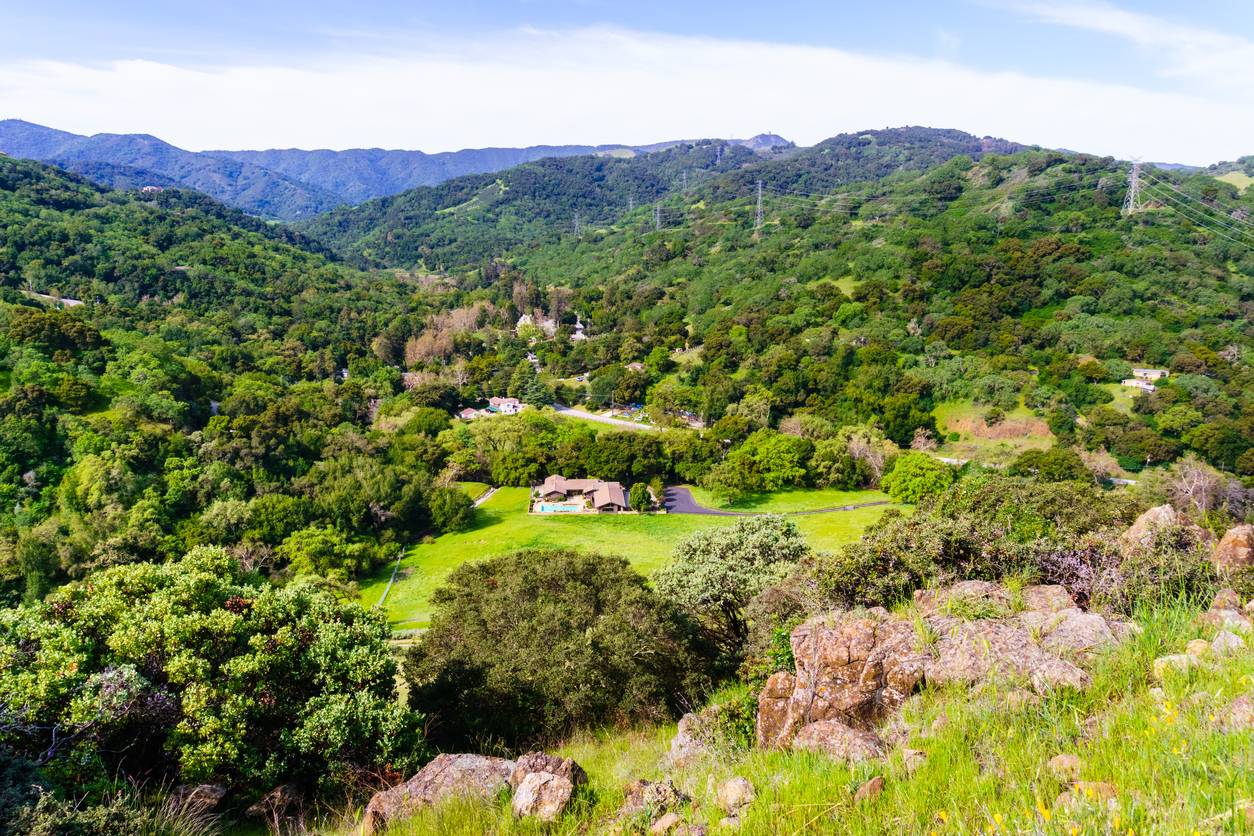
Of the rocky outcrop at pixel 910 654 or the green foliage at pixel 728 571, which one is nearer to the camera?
the rocky outcrop at pixel 910 654

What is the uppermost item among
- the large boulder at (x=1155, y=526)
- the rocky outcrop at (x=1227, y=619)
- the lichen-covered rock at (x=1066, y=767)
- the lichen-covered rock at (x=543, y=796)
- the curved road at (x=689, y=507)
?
the lichen-covered rock at (x=1066, y=767)

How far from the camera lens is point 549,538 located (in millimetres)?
41000

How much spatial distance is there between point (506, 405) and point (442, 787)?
2617 inches

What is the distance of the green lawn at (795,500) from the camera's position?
46969 mm

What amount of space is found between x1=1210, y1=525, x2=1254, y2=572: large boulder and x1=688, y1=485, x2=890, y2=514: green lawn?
35500 mm

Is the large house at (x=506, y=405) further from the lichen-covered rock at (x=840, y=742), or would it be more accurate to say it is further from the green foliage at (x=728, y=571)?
the lichen-covered rock at (x=840, y=742)

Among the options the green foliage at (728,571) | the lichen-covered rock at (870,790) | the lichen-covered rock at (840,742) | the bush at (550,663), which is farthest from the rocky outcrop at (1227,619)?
the green foliage at (728,571)

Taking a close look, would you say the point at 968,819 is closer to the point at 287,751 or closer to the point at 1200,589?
the point at 1200,589

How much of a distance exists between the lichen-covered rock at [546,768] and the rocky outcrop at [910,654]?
87.4 inches

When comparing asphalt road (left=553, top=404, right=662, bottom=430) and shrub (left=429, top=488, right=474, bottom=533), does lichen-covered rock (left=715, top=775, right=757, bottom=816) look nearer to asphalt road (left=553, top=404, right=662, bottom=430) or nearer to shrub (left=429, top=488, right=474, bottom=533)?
shrub (left=429, top=488, right=474, bottom=533)

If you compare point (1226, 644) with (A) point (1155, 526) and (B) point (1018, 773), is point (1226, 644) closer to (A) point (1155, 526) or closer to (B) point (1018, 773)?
(B) point (1018, 773)

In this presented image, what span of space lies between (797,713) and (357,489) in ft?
136

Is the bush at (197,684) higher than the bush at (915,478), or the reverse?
the bush at (197,684)

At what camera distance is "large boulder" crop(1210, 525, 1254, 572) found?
9938mm
